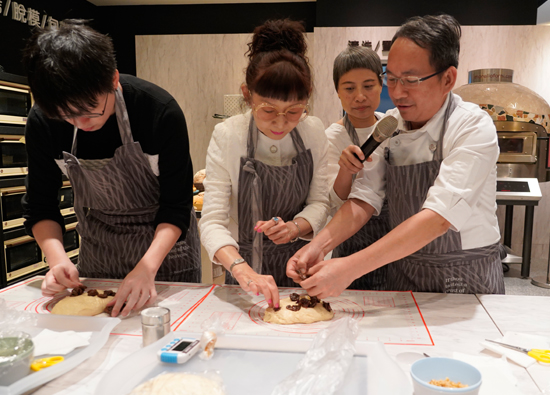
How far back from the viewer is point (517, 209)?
4.56m

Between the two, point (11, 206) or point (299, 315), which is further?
point (11, 206)

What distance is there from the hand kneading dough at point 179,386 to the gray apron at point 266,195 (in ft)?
2.75

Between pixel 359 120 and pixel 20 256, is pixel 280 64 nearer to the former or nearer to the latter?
pixel 359 120

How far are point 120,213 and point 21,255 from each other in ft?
9.17

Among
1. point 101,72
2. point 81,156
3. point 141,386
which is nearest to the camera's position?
point 141,386

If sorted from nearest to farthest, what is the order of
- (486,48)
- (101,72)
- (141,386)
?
(141,386) → (101,72) → (486,48)

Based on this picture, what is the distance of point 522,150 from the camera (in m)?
3.30

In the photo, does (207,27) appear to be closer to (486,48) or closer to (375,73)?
(486,48)

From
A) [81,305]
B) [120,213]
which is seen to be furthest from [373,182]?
[81,305]

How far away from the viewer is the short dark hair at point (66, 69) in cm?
121

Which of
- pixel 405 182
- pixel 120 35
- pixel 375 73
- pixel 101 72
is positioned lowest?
pixel 405 182

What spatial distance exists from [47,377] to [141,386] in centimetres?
25

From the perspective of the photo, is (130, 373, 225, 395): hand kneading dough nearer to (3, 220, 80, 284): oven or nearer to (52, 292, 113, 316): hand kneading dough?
(52, 292, 113, 316): hand kneading dough

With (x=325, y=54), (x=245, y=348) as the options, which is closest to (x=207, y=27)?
(x=325, y=54)
